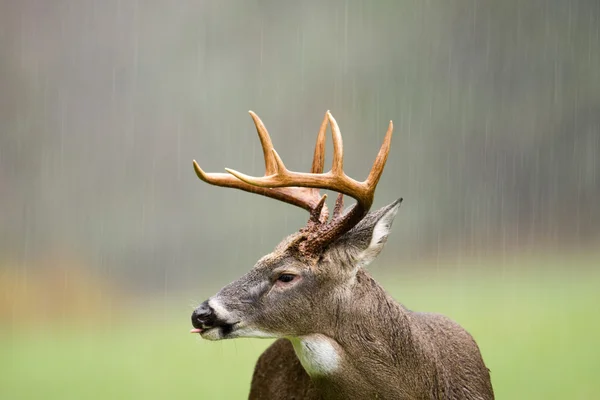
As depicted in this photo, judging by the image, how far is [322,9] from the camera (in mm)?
17375

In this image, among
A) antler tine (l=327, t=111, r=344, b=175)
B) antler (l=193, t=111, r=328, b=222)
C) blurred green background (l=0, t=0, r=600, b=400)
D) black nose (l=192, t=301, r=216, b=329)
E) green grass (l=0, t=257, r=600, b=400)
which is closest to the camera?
black nose (l=192, t=301, r=216, b=329)

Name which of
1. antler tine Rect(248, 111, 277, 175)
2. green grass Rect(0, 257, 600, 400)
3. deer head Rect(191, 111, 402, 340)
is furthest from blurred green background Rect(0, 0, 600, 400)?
deer head Rect(191, 111, 402, 340)

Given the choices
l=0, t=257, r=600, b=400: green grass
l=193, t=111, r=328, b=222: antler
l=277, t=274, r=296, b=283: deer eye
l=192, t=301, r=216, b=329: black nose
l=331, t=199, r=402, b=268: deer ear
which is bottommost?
l=0, t=257, r=600, b=400: green grass

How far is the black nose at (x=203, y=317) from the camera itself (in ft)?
15.8

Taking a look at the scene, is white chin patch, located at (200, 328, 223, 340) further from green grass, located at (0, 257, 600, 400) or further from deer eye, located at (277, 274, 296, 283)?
green grass, located at (0, 257, 600, 400)

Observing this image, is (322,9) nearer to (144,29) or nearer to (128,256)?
(144,29)

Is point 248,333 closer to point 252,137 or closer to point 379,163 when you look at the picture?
point 379,163

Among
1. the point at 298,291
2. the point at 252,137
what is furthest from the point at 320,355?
the point at 252,137

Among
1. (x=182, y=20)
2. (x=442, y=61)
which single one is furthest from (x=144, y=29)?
(x=442, y=61)

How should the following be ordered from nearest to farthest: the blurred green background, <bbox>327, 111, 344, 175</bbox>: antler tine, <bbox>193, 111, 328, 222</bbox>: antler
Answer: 1. <bbox>327, 111, 344, 175</bbox>: antler tine
2. <bbox>193, 111, 328, 222</bbox>: antler
3. the blurred green background

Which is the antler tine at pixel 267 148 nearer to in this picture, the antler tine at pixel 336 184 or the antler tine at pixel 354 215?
the antler tine at pixel 336 184

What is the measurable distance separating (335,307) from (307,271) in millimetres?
222

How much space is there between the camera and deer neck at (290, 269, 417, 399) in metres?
4.86

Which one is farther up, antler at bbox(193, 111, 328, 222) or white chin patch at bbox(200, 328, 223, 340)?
antler at bbox(193, 111, 328, 222)
